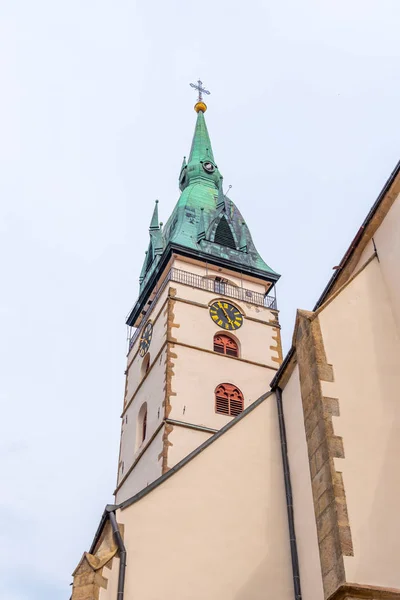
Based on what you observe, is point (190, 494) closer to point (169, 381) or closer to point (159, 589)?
point (159, 589)

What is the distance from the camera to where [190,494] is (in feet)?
35.5

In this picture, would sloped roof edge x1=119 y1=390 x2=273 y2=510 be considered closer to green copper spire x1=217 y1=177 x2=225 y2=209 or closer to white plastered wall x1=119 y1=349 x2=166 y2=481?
white plastered wall x1=119 y1=349 x2=166 y2=481

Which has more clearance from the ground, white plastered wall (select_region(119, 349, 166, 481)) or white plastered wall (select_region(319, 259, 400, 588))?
white plastered wall (select_region(119, 349, 166, 481))

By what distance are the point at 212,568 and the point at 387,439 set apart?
2.85 meters

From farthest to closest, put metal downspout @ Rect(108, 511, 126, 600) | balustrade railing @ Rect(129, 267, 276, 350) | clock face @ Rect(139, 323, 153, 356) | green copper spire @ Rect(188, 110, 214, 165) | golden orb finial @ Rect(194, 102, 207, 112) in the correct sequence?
golden orb finial @ Rect(194, 102, 207, 112) < green copper spire @ Rect(188, 110, 214, 165) < balustrade railing @ Rect(129, 267, 276, 350) < clock face @ Rect(139, 323, 153, 356) < metal downspout @ Rect(108, 511, 126, 600)

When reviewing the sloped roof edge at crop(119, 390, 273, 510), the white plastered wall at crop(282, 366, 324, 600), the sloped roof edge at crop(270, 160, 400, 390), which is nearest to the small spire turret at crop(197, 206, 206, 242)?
the sloped roof edge at crop(270, 160, 400, 390)

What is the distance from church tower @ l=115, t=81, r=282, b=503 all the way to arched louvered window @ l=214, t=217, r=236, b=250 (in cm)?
4

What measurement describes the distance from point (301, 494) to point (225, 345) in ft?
51.9

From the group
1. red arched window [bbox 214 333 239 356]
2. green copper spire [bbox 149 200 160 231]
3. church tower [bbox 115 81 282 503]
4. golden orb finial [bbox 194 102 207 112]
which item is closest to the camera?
church tower [bbox 115 81 282 503]

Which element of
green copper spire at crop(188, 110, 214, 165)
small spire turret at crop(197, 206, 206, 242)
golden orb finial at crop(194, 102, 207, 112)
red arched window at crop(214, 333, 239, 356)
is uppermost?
golden orb finial at crop(194, 102, 207, 112)

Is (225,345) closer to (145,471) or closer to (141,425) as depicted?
(141,425)

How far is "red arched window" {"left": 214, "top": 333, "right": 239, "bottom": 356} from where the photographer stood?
26.0m

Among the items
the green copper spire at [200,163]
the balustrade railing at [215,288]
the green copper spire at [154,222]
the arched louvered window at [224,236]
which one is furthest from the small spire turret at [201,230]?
the green copper spire at [200,163]

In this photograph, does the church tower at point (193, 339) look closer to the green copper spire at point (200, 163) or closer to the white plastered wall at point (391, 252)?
the green copper spire at point (200, 163)
